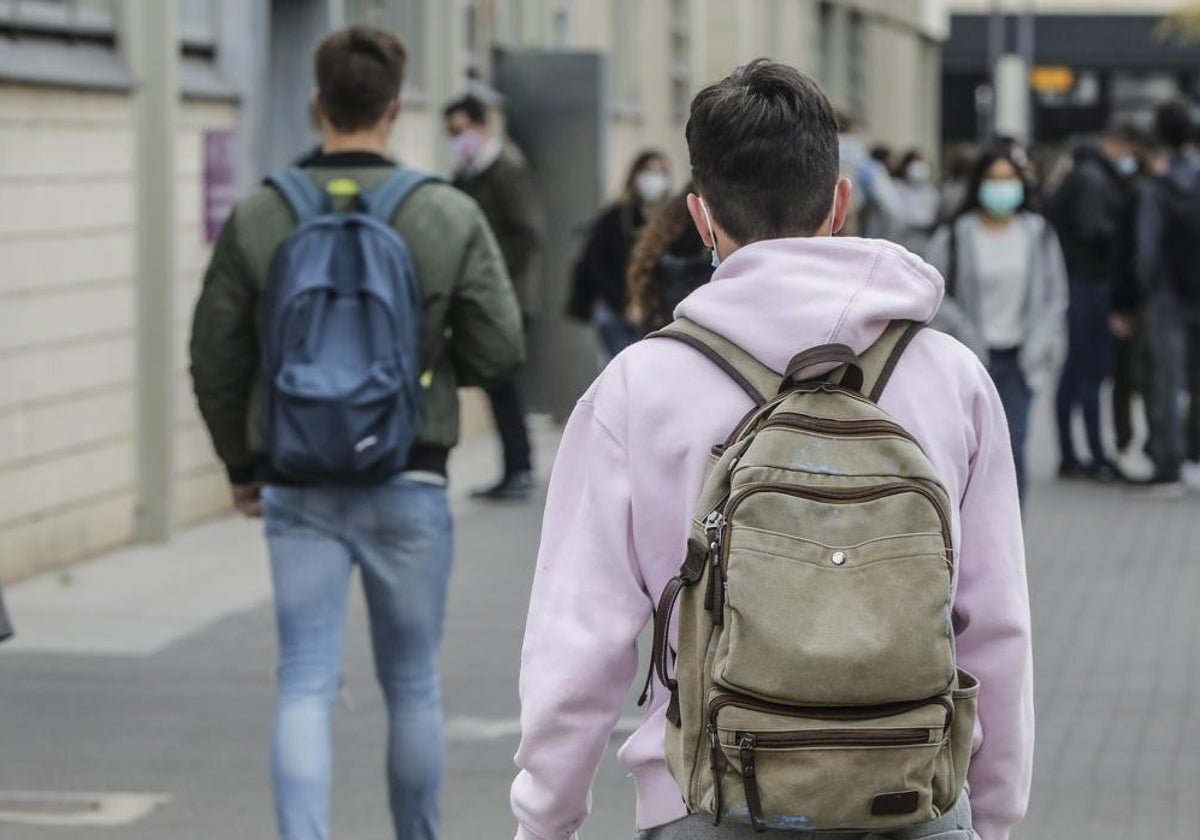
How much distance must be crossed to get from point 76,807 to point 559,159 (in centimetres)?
876

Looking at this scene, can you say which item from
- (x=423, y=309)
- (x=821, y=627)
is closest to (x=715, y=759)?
(x=821, y=627)

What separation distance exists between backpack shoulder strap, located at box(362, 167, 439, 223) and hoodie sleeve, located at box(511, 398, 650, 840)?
7.38ft

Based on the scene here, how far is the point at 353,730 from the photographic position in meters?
7.68

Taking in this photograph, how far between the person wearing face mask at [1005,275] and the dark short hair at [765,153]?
26.2 feet

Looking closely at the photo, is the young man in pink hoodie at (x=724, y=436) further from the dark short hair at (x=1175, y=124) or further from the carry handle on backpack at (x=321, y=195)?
the dark short hair at (x=1175, y=124)

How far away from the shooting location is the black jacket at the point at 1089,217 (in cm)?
1513

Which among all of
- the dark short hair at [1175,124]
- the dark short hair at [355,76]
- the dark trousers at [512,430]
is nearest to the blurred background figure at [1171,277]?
the dark short hair at [1175,124]

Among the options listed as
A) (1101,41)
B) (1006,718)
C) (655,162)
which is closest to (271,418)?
(1006,718)

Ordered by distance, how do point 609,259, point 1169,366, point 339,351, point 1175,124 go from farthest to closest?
point 1169,366
point 1175,124
point 609,259
point 339,351

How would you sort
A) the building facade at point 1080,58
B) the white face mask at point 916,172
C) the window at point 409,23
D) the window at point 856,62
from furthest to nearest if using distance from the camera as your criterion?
1. the building facade at point 1080,58
2. the window at point 856,62
3. the white face mask at point 916,172
4. the window at point 409,23

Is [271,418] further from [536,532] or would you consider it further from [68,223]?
[536,532]

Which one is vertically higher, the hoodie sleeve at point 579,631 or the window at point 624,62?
the window at point 624,62

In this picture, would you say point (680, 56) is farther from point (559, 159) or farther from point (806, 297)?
point (806, 297)

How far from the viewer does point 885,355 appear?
9.58ft
